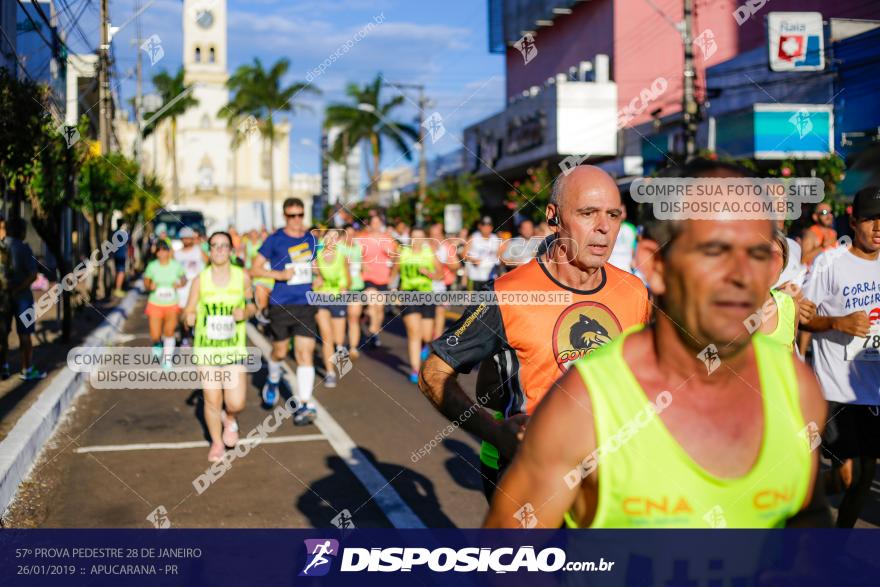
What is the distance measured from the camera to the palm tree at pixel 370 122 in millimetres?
58875

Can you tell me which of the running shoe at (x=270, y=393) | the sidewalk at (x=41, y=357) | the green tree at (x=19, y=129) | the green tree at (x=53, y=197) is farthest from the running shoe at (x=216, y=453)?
the green tree at (x=53, y=197)

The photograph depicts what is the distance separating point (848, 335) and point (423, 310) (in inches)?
281

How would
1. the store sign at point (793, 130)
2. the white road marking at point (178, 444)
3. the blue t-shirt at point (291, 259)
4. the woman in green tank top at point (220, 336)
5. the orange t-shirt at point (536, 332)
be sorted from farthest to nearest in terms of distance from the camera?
the store sign at point (793, 130) < the blue t-shirt at point (291, 259) < the white road marking at point (178, 444) < the woman in green tank top at point (220, 336) < the orange t-shirt at point (536, 332)

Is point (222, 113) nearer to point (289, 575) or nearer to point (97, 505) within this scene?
point (97, 505)

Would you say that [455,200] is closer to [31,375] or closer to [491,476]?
[31,375]

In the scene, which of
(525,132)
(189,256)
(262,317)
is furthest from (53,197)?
(525,132)

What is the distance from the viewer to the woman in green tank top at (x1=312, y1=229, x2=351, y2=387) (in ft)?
37.1

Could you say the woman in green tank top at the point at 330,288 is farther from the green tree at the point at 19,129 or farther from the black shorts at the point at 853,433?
the black shorts at the point at 853,433

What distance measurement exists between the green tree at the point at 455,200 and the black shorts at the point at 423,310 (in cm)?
2902

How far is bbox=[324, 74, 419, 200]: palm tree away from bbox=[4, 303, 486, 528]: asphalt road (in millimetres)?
48346

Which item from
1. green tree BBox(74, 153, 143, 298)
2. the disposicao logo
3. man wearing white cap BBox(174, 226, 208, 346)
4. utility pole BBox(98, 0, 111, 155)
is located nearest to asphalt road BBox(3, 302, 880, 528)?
the disposicao logo

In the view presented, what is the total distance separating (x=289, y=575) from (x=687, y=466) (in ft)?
4.34

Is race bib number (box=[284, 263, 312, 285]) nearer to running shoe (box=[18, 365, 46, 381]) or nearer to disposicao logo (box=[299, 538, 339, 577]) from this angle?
running shoe (box=[18, 365, 46, 381])

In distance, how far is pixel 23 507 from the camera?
6.37 meters
